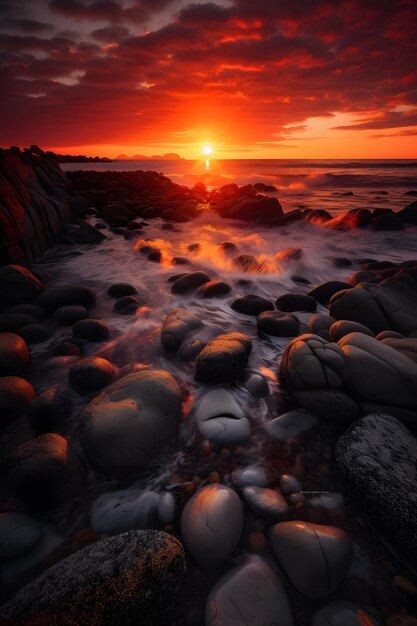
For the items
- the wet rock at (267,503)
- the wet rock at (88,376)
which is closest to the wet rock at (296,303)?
the wet rock at (88,376)

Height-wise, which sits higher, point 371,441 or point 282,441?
point 371,441

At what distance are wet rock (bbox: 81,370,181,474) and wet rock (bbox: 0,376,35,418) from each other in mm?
608

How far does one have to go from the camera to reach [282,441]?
2.17 meters

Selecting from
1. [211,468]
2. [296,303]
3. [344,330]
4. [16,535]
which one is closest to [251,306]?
[296,303]

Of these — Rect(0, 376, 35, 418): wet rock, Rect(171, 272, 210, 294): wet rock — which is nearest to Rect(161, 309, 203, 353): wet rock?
Rect(171, 272, 210, 294): wet rock

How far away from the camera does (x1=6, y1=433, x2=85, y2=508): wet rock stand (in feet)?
5.68

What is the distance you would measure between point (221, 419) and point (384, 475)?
1.08m

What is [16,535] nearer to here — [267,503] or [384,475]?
[267,503]

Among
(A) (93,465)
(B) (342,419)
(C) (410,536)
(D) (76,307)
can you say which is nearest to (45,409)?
(A) (93,465)

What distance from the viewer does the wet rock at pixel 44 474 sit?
5.68ft

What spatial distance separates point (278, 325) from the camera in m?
3.64

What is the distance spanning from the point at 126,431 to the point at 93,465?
0.30m

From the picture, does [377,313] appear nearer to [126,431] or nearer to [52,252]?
[126,431]

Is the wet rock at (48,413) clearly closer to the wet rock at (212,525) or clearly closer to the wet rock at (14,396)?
the wet rock at (14,396)
